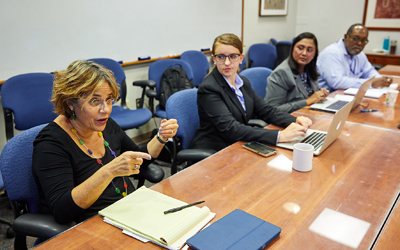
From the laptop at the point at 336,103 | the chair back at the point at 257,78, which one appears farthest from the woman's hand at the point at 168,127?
the chair back at the point at 257,78

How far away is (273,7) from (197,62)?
96.1 inches

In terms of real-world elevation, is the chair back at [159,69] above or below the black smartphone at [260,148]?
above

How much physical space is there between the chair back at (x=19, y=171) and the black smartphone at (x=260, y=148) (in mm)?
973

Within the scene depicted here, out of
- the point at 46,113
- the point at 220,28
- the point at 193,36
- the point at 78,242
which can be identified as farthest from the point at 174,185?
the point at 220,28

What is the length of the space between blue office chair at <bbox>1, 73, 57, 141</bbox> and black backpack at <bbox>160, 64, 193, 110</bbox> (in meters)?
1.15

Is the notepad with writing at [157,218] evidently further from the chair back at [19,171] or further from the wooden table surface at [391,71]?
the wooden table surface at [391,71]

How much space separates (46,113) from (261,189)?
6.61 ft

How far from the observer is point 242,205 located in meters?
1.13

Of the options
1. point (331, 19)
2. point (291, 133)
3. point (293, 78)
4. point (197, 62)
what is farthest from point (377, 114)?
point (331, 19)

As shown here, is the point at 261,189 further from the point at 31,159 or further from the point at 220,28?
the point at 220,28

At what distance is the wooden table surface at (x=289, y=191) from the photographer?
96 centimetres

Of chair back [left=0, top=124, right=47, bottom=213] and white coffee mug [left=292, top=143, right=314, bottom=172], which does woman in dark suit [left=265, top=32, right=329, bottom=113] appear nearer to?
white coffee mug [left=292, top=143, right=314, bottom=172]

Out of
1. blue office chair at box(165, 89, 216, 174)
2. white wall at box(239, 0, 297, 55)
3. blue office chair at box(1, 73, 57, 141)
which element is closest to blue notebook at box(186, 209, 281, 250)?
blue office chair at box(165, 89, 216, 174)

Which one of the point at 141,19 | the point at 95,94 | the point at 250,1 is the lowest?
the point at 95,94
